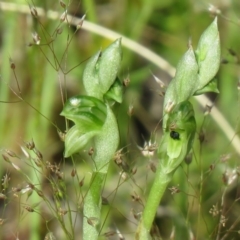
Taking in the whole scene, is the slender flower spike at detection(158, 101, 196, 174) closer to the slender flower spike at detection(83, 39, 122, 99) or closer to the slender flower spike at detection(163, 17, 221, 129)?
the slender flower spike at detection(163, 17, 221, 129)

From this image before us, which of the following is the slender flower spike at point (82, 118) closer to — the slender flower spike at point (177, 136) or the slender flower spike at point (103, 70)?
the slender flower spike at point (103, 70)

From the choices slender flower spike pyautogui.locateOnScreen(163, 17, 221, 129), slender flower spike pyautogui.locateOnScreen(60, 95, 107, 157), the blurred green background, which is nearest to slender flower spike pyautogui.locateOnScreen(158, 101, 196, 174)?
slender flower spike pyautogui.locateOnScreen(163, 17, 221, 129)

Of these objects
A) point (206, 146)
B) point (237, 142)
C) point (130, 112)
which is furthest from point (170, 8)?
point (130, 112)

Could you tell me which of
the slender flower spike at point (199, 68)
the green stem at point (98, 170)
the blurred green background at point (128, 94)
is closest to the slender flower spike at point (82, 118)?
the green stem at point (98, 170)

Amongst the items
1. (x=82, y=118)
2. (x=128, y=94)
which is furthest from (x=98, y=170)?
(x=128, y=94)

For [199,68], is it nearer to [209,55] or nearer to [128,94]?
[209,55]

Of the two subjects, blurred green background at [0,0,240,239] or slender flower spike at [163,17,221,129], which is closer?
slender flower spike at [163,17,221,129]
